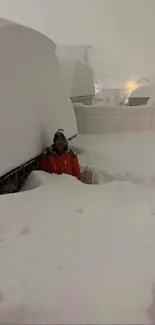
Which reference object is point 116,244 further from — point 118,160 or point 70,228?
point 118,160

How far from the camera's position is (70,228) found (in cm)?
119

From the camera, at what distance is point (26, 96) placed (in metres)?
1.93

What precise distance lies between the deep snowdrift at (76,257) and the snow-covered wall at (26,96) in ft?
0.93

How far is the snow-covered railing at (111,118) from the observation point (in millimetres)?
3414

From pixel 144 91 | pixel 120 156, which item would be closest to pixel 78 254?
pixel 120 156

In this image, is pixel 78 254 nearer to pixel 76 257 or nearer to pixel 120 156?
pixel 76 257

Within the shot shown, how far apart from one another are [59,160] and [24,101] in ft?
1.18

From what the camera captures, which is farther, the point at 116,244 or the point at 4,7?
the point at 4,7

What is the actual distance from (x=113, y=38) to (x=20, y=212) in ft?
11.0

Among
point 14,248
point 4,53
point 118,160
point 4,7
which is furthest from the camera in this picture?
point 4,7

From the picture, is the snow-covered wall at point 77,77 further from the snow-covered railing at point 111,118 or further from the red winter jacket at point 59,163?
the red winter jacket at point 59,163

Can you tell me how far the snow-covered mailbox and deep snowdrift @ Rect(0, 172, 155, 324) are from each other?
0.27 m

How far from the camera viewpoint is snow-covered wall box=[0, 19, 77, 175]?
5.43 ft

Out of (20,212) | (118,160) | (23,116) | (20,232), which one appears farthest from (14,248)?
(118,160)
